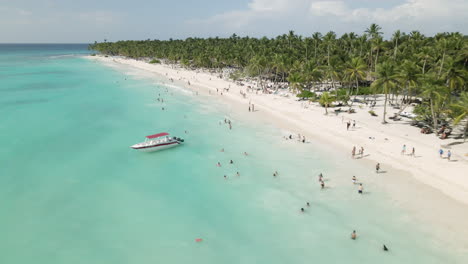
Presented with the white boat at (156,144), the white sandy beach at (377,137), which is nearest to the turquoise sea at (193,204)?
the white boat at (156,144)

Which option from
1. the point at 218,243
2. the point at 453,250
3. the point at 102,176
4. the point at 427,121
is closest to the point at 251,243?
the point at 218,243

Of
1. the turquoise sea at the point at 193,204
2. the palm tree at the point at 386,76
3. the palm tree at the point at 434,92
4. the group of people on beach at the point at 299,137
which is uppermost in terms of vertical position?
the palm tree at the point at 386,76

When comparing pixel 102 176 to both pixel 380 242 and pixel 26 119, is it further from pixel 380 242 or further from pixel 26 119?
pixel 26 119

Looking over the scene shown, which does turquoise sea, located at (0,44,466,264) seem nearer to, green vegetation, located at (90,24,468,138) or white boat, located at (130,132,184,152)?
white boat, located at (130,132,184,152)

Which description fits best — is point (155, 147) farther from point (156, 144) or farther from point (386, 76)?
point (386, 76)

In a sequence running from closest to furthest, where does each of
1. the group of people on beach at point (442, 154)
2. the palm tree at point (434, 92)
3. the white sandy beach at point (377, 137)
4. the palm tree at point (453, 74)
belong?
the white sandy beach at point (377, 137)
the group of people on beach at point (442, 154)
the palm tree at point (434, 92)
the palm tree at point (453, 74)

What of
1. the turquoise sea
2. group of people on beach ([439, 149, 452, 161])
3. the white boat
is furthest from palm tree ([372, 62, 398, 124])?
the white boat

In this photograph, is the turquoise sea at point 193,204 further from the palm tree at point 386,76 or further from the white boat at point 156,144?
the palm tree at point 386,76
